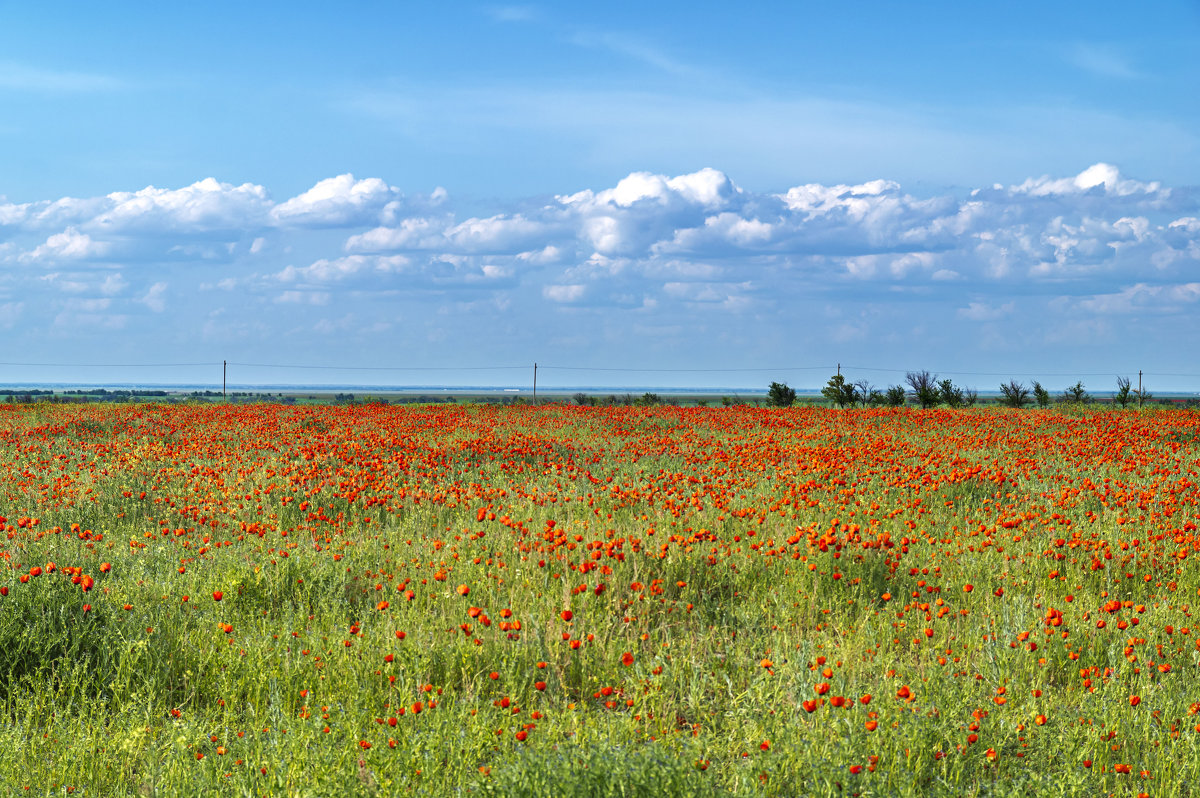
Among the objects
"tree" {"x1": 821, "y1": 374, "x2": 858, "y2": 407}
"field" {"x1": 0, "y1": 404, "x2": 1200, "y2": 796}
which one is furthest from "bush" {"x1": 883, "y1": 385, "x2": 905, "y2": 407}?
"field" {"x1": 0, "y1": 404, "x2": 1200, "y2": 796}

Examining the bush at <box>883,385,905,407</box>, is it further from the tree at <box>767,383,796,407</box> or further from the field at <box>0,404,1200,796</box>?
the field at <box>0,404,1200,796</box>

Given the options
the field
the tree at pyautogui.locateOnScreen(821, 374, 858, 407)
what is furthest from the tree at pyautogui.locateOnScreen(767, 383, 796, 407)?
the field

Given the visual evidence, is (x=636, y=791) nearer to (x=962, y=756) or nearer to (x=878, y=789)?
(x=878, y=789)

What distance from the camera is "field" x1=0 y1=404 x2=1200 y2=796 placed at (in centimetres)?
388

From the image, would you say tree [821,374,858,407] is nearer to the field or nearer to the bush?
the bush

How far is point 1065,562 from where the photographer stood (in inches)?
298

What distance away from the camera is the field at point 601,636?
3881mm

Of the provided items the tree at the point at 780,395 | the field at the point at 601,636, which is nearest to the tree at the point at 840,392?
the tree at the point at 780,395

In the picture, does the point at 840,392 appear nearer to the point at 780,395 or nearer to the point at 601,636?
the point at 780,395

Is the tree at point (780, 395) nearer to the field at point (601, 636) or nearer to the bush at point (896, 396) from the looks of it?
the bush at point (896, 396)

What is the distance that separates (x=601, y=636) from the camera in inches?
213

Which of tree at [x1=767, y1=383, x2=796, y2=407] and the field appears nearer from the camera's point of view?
the field

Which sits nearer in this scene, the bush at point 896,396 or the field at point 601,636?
the field at point 601,636

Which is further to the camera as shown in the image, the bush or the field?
the bush
